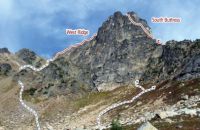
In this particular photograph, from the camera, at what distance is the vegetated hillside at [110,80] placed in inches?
5089

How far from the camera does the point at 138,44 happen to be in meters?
188

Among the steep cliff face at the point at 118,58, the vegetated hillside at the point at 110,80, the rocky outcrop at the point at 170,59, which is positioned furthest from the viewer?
the steep cliff face at the point at 118,58

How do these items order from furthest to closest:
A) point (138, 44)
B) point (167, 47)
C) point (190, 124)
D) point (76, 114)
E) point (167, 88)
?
point (138, 44) → point (167, 47) → point (76, 114) → point (167, 88) → point (190, 124)

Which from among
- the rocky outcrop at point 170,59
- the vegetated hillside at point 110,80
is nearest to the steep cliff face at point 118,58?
the vegetated hillside at point 110,80

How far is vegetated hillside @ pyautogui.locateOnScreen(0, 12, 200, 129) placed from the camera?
129 metres

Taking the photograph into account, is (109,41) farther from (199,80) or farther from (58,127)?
(199,80)

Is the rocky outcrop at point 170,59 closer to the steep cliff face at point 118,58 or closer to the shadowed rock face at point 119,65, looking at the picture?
the shadowed rock face at point 119,65

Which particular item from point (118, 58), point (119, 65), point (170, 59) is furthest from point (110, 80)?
point (170, 59)

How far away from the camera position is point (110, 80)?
6924 inches

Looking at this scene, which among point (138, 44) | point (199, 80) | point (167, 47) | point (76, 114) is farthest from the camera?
point (138, 44)

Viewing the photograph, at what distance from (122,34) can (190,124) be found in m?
135

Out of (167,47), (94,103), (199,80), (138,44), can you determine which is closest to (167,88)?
(199,80)

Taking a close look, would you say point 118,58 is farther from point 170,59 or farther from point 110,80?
point 170,59

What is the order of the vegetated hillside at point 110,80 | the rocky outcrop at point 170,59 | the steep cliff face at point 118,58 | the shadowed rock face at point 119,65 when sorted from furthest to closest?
the steep cliff face at point 118,58
the shadowed rock face at point 119,65
the rocky outcrop at point 170,59
the vegetated hillside at point 110,80
